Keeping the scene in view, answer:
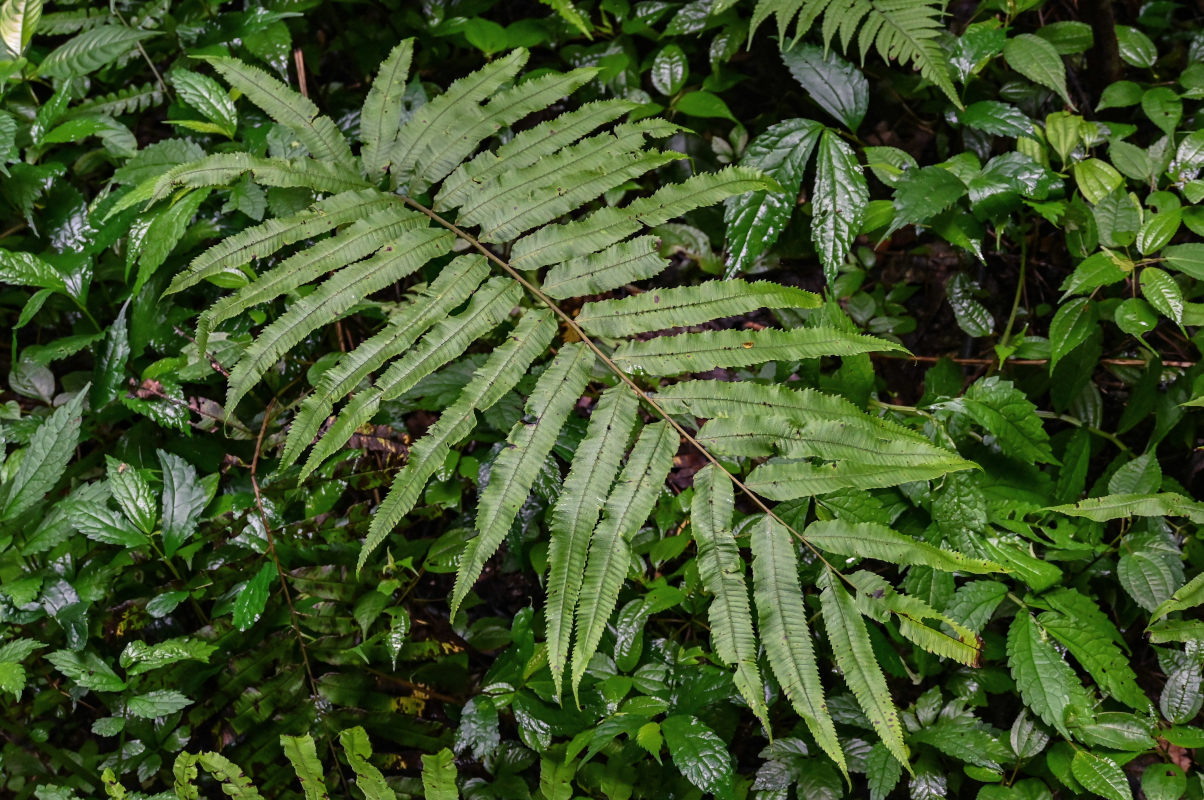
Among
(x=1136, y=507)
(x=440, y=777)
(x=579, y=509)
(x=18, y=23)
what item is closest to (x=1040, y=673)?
(x=1136, y=507)

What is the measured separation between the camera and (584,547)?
168 centimetres

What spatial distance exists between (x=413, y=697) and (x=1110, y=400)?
2418 millimetres

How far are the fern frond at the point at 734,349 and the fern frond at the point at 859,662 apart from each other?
49cm

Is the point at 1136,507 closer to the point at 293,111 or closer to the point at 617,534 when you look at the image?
the point at 617,534

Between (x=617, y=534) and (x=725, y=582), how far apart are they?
244 millimetres

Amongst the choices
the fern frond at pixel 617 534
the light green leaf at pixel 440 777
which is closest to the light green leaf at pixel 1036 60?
the fern frond at pixel 617 534

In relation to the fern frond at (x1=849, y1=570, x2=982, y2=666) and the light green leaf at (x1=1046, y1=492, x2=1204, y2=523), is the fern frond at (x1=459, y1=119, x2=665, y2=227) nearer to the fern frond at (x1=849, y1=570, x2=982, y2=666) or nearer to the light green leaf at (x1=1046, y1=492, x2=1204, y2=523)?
the fern frond at (x1=849, y1=570, x2=982, y2=666)

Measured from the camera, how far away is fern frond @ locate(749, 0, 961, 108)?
2.39 meters

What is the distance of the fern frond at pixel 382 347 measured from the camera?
6.00ft

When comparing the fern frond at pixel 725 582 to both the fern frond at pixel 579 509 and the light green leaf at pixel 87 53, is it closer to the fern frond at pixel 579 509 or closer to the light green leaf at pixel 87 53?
the fern frond at pixel 579 509

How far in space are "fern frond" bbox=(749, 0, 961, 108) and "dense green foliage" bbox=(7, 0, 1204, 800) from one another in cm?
2

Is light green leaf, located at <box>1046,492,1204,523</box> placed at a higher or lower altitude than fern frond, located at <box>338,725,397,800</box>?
higher

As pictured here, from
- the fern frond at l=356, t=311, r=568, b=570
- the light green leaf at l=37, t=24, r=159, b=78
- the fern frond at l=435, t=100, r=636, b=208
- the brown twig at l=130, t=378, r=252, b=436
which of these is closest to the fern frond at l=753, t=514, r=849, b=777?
the fern frond at l=356, t=311, r=568, b=570

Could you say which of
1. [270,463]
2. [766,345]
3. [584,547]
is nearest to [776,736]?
[584,547]
